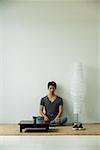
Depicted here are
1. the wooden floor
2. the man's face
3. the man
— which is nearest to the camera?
the wooden floor

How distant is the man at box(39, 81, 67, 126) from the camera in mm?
5617

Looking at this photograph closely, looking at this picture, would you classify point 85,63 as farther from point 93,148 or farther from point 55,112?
point 93,148

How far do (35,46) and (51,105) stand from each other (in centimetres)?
124

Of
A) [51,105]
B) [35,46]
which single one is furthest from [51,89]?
[35,46]

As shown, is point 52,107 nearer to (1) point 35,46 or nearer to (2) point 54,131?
(2) point 54,131

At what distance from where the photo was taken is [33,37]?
5.91m

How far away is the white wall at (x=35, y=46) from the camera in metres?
5.90

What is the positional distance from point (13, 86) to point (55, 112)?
1.01 metres

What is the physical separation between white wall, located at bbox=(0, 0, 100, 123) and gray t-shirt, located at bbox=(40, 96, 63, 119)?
0.20 m

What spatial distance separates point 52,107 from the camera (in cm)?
569

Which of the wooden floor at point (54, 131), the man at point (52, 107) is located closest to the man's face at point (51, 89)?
the man at point (52, 107)

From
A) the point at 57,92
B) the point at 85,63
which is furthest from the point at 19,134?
the point at 85,63

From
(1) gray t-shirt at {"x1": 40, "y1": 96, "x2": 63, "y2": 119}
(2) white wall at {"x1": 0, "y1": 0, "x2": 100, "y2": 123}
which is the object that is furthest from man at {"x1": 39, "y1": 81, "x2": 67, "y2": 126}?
(2) white wall at {"x1": 0, "y1": 0, "x2": 100, "y2": 123}

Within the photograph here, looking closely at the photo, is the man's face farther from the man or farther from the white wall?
the white wall
